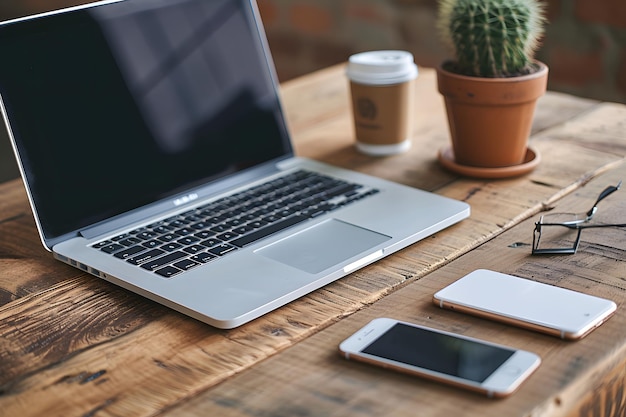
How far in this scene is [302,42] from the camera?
2.63m

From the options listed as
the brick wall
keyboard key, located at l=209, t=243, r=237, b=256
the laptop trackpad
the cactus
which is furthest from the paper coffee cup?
the brick wall

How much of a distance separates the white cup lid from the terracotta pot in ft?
0.27

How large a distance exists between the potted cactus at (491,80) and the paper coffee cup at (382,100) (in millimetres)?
82

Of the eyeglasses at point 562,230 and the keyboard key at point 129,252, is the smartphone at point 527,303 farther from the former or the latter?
the keyboard key at point 129,252

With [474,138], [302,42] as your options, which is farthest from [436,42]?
[474,138]

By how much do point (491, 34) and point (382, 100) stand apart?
0.72ft

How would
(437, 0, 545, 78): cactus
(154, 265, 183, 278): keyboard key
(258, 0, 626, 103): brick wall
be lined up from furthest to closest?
(258, 0, 626, 103): brick wall < (437, 0, 545, 78): cactus < (154, 265, 183, 278): keyboard key

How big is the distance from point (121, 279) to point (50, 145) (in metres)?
0.21

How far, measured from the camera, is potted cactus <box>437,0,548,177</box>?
107 cm

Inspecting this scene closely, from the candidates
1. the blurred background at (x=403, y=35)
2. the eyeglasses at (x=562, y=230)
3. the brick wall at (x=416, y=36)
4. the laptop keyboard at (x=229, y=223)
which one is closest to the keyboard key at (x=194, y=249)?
the laptop keyboard at (x=229, y=223)

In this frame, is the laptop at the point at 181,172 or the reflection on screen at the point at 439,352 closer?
the reflection on screen at the point at 439,352

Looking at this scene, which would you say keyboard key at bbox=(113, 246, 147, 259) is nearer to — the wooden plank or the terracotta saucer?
the wooden plank

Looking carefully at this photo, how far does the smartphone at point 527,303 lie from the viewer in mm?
737

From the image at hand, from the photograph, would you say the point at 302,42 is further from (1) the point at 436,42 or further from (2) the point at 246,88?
(2) the point at 246,88
